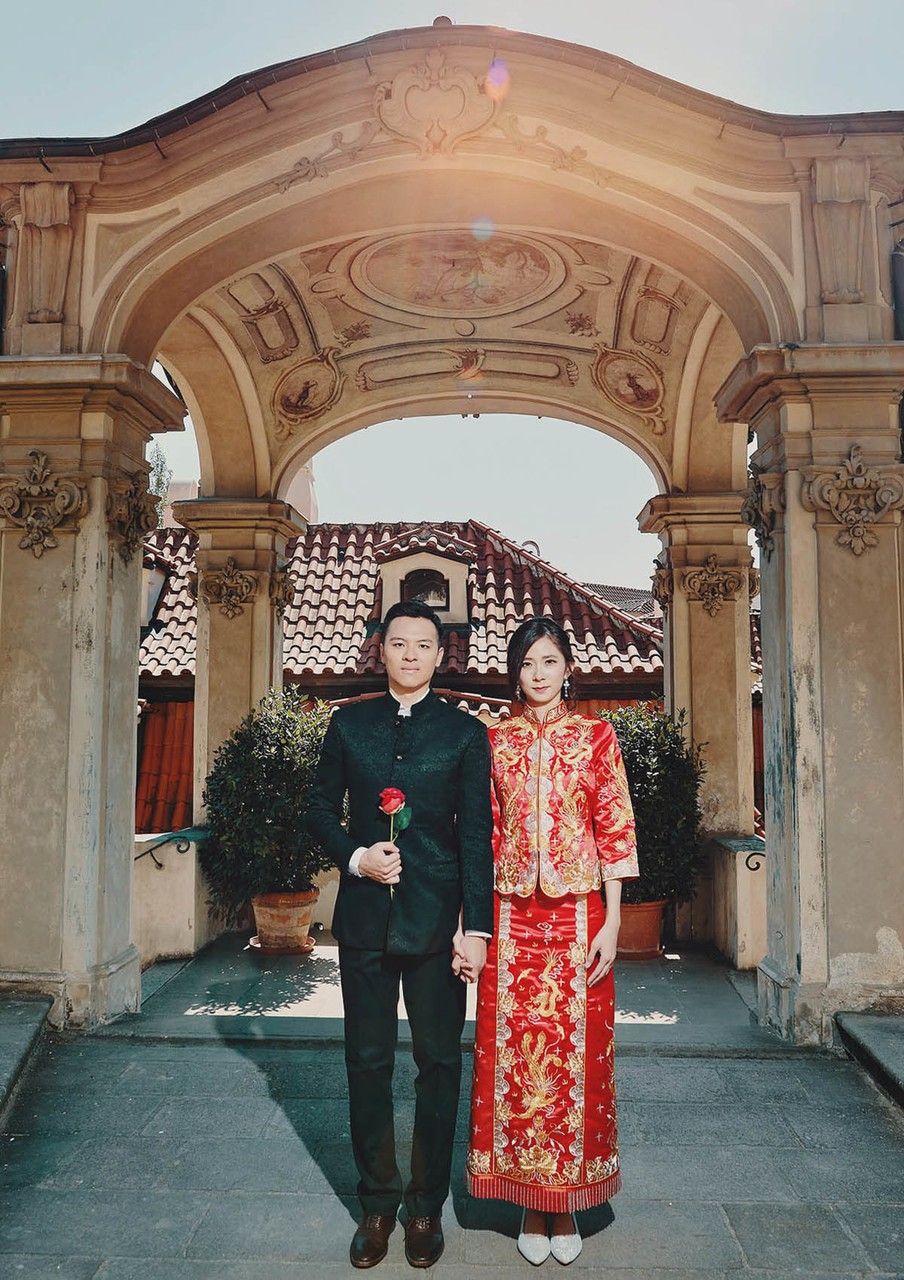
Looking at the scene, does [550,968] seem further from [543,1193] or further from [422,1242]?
[422,1242]

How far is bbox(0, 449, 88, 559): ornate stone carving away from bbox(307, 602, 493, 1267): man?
8.78 ft

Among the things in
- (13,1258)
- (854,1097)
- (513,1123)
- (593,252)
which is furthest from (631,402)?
(13,1258)

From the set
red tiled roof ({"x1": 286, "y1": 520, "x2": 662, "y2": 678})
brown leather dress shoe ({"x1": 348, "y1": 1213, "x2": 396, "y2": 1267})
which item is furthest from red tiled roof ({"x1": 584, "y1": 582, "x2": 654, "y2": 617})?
brown leather dress shoe ({"x1": 348, "y1": 1213, "x2": 396, "y2": 1267})

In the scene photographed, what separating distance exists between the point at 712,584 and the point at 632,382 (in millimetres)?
1799

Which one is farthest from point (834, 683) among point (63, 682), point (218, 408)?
point (218, 408)

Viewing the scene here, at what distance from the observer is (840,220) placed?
4.73 metres

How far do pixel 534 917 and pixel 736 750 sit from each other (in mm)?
5296

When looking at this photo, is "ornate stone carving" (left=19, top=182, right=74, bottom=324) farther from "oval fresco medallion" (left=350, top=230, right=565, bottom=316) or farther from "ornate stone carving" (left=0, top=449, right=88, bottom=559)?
"oval fresco medallion" (left=350, top=230, right=565, bottom=316)

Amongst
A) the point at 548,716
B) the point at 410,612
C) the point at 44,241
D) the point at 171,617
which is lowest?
the point at 548,716

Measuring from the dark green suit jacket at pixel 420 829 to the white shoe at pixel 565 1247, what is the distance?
0.92 m

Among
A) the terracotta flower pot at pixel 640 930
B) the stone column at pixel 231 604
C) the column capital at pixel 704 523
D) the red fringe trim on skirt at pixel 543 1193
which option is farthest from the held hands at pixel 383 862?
the column capital at pixel 704 523

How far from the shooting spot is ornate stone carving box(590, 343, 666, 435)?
7.48 m

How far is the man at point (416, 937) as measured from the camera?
8.61 ft

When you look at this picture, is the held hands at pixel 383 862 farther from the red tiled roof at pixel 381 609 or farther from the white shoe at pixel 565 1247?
the red tiled roof at pixel 381 609
